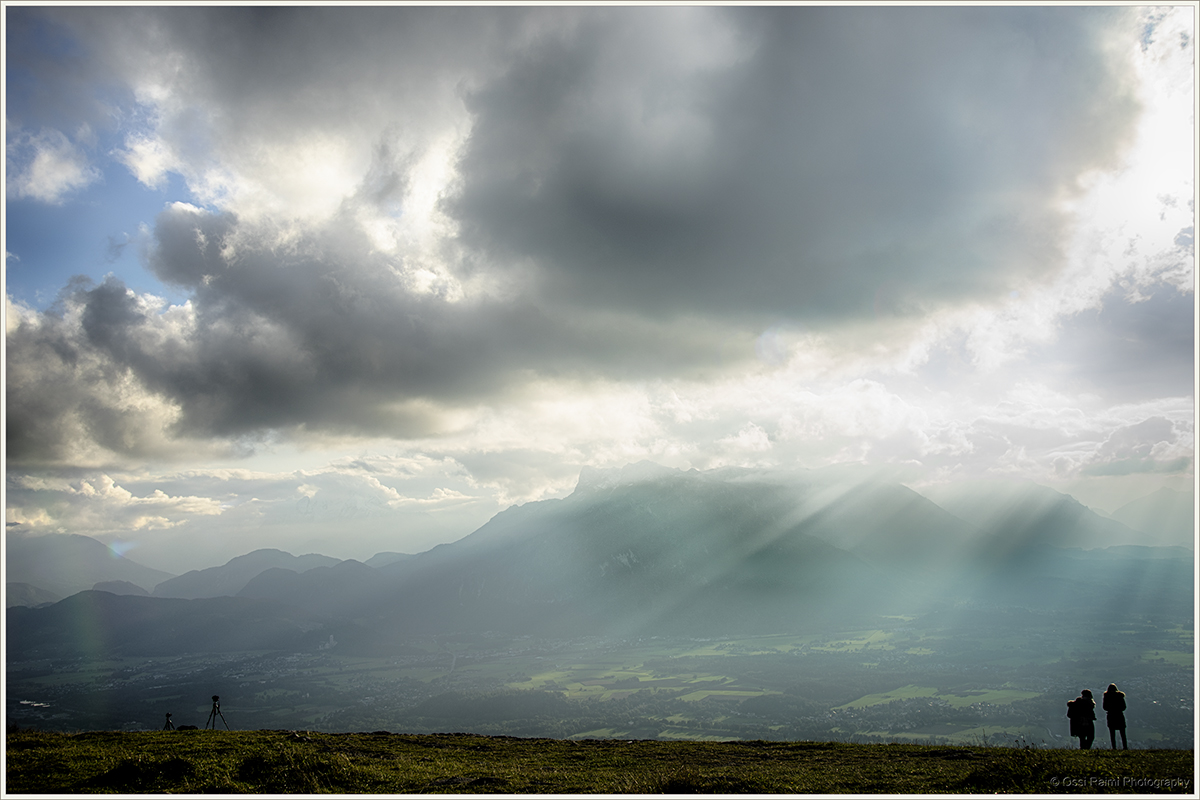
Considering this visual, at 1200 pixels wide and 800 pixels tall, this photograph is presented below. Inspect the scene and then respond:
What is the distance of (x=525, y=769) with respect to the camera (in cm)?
2931

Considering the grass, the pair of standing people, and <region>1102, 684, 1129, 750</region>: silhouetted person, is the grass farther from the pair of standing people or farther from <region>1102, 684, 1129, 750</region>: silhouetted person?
the pair of standing people

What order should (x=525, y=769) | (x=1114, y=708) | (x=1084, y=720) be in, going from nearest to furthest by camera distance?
(x=525, y=769) < (x=1114, y=708) < (x=1084, y=720)

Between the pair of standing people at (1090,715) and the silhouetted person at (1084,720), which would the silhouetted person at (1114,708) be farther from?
the silhouetted person at (1084,720)

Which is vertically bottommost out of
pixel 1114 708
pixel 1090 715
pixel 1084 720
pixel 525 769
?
pixel 525 769

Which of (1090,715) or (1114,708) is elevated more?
(1114,708)

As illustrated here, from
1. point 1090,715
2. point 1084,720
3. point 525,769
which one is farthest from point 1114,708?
point 525,769

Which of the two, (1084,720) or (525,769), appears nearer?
(525,769)

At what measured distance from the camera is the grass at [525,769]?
2298cm

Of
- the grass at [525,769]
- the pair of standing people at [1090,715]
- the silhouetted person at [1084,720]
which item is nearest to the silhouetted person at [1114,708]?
the pair of standing people at [1090,715]

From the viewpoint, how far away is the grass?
22984 millimetres

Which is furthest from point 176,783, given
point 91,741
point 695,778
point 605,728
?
point 605,728

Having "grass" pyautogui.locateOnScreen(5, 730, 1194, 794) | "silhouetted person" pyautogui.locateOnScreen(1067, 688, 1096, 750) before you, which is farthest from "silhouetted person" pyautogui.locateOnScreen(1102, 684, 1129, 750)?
"grass" pyautogui.locateOnScreen(5, 730, 1194, 794)

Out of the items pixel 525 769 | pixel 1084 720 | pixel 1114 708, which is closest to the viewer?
pixel 525 769

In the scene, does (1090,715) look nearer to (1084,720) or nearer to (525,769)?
(1084,720)
